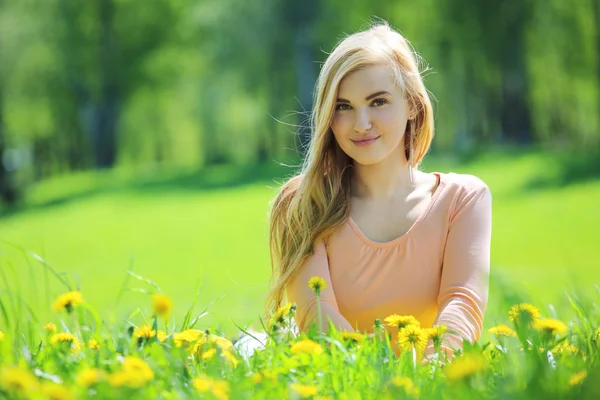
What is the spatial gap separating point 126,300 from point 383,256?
23.6 feet

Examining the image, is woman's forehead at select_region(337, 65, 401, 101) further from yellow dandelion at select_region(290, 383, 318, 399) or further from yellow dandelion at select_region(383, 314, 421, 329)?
yellow dandelion at select_region(290, 383, 318, 399)

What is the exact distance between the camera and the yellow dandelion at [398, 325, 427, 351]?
84.2 inches

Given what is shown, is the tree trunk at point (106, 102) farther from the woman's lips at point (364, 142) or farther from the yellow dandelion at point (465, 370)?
the yellow dandelion at point (465, 370)

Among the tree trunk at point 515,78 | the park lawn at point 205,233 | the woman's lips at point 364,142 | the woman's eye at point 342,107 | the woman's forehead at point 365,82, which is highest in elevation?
the woman's forehead at point 365,82

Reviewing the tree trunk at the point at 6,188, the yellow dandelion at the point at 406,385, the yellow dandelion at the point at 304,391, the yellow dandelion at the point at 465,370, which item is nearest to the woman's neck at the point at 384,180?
the yellow dandelion at the point at 406,385

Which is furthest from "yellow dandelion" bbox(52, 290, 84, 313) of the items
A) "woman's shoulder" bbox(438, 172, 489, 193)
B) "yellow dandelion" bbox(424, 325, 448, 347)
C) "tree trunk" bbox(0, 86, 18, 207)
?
"tree trunk" bbox(0, 86, 18, 207)

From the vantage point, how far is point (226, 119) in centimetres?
3259

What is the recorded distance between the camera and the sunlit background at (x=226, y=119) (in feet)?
37.3

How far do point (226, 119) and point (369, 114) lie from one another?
1180 inches

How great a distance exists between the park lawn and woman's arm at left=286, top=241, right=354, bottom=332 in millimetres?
3762

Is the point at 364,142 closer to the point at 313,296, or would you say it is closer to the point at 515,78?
the point at 313,296

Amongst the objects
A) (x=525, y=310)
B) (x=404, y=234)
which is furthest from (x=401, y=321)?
(x=404, y=234)

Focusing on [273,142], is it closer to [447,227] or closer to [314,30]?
[314,30]

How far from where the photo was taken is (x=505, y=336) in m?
2.33
